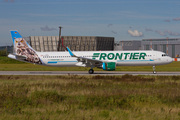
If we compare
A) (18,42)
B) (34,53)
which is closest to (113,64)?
(34,53)

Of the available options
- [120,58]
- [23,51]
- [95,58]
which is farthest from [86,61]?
[23,51]

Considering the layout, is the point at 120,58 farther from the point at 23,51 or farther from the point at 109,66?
the point at 23,51

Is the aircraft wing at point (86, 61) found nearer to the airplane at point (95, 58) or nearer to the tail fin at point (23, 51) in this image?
the airplane at point (95, 58)

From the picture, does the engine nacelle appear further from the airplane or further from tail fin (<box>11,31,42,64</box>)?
tail fin (<box>11,31,42,64</box>)

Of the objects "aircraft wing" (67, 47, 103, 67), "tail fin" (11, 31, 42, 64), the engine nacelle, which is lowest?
the engine nacelle

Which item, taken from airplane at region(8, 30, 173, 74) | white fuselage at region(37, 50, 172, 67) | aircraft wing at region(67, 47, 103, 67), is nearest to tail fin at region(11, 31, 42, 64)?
airplane at region(8, 30, 173, 74)

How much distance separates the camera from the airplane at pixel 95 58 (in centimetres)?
3562

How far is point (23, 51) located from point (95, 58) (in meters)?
12.7

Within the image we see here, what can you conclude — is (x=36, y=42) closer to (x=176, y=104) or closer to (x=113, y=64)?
(x=113, y=64)

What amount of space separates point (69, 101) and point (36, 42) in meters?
121

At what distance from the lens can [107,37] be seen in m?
132

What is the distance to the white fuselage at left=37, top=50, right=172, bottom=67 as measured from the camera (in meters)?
35.7

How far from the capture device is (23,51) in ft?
129

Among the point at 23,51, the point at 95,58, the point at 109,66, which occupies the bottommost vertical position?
the point at 109,66
